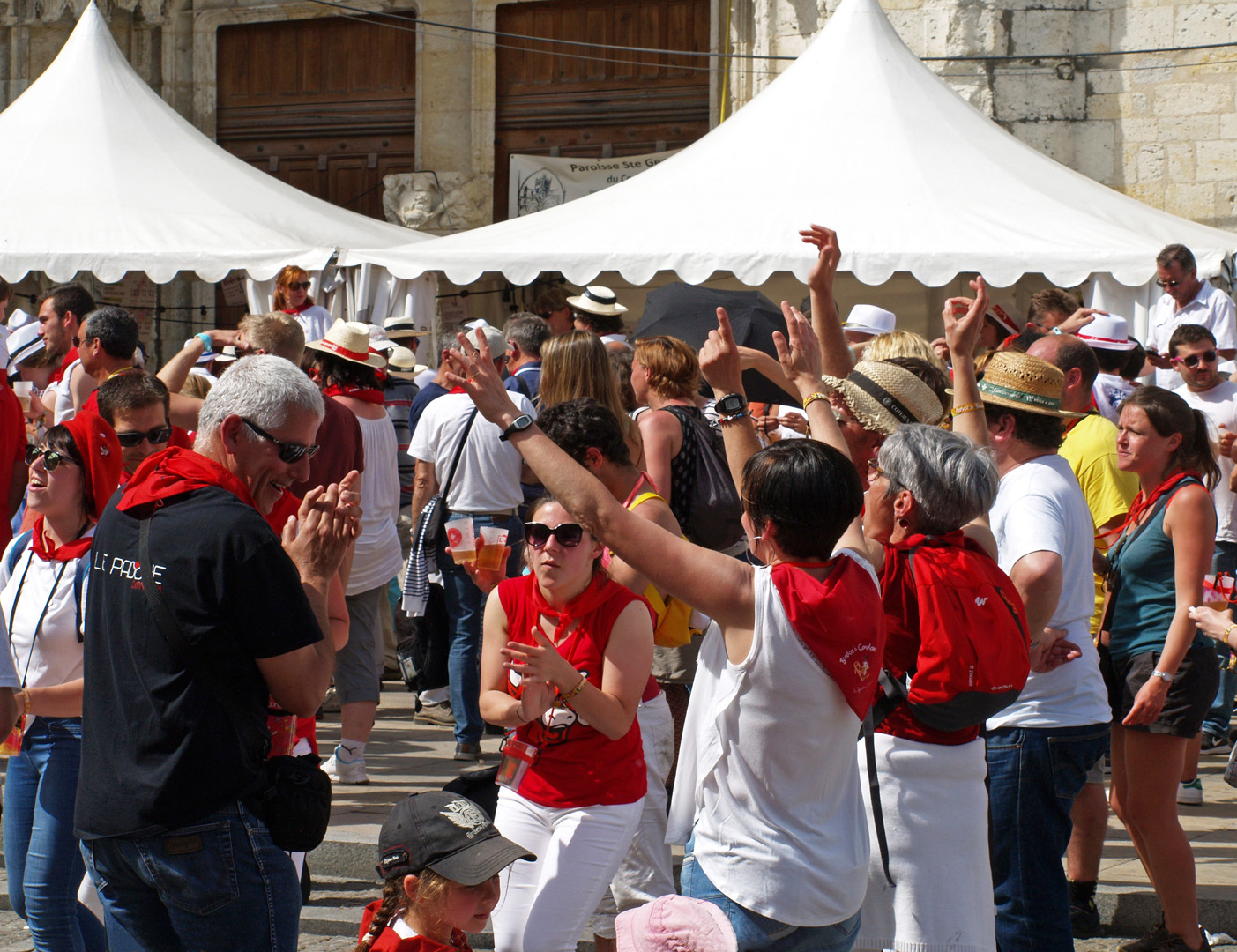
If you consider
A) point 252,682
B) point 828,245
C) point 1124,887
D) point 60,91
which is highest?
point 60,91

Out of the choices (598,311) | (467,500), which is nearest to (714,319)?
(598,311)

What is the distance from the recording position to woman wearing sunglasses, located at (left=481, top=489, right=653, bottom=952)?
325cm

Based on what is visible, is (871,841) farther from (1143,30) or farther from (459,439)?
(1143,30)

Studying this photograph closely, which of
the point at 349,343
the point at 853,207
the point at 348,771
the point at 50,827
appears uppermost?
the point at 853,207

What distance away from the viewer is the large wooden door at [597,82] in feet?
44.7

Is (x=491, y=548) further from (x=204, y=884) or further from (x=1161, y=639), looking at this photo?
(x=204, y=884)

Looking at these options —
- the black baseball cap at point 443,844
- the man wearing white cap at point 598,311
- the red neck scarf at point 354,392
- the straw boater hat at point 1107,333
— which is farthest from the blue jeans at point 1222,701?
the black baseball cap at point 443,844

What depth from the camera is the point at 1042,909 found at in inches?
132

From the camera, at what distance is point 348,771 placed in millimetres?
5969

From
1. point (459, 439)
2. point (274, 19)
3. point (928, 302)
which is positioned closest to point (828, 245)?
point (459, 439)

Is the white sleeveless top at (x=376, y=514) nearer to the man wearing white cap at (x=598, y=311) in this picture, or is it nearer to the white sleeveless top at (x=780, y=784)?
the man wearing white cap at (x=598, y=311)

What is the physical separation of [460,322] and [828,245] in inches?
383

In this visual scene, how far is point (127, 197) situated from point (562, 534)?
8.11 meters

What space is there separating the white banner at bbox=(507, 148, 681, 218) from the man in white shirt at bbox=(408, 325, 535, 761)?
301 inches
